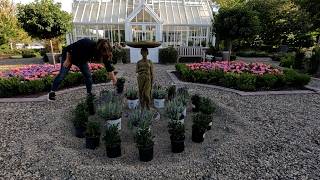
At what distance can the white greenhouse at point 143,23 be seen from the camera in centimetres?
1427

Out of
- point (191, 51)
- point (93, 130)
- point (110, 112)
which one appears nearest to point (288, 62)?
point (191, 51)

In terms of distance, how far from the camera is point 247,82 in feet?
23.1

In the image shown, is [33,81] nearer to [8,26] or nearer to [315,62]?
[315,62]

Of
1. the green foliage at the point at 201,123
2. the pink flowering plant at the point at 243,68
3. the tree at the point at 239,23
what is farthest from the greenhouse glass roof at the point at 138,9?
the green foliage at the point at 201,123

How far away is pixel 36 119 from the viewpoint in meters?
4.96

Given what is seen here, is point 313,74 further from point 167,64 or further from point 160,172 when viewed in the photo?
point 160,172

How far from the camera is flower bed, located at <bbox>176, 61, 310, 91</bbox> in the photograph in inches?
281

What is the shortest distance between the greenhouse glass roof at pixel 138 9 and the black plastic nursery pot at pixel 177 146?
11538 millimetres

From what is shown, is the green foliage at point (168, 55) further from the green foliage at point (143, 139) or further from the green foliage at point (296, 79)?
the green foliage at point (143, 139)

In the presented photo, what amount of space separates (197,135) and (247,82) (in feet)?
12.1

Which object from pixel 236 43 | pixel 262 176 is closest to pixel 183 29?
pixel 236 43

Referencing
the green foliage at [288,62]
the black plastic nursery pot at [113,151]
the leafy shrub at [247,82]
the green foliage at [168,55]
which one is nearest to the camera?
the black plastic nursery pot at [113,151]

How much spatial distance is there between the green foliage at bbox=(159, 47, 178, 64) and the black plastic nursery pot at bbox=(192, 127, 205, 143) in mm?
10170

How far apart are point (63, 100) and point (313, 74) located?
29.8 feet
